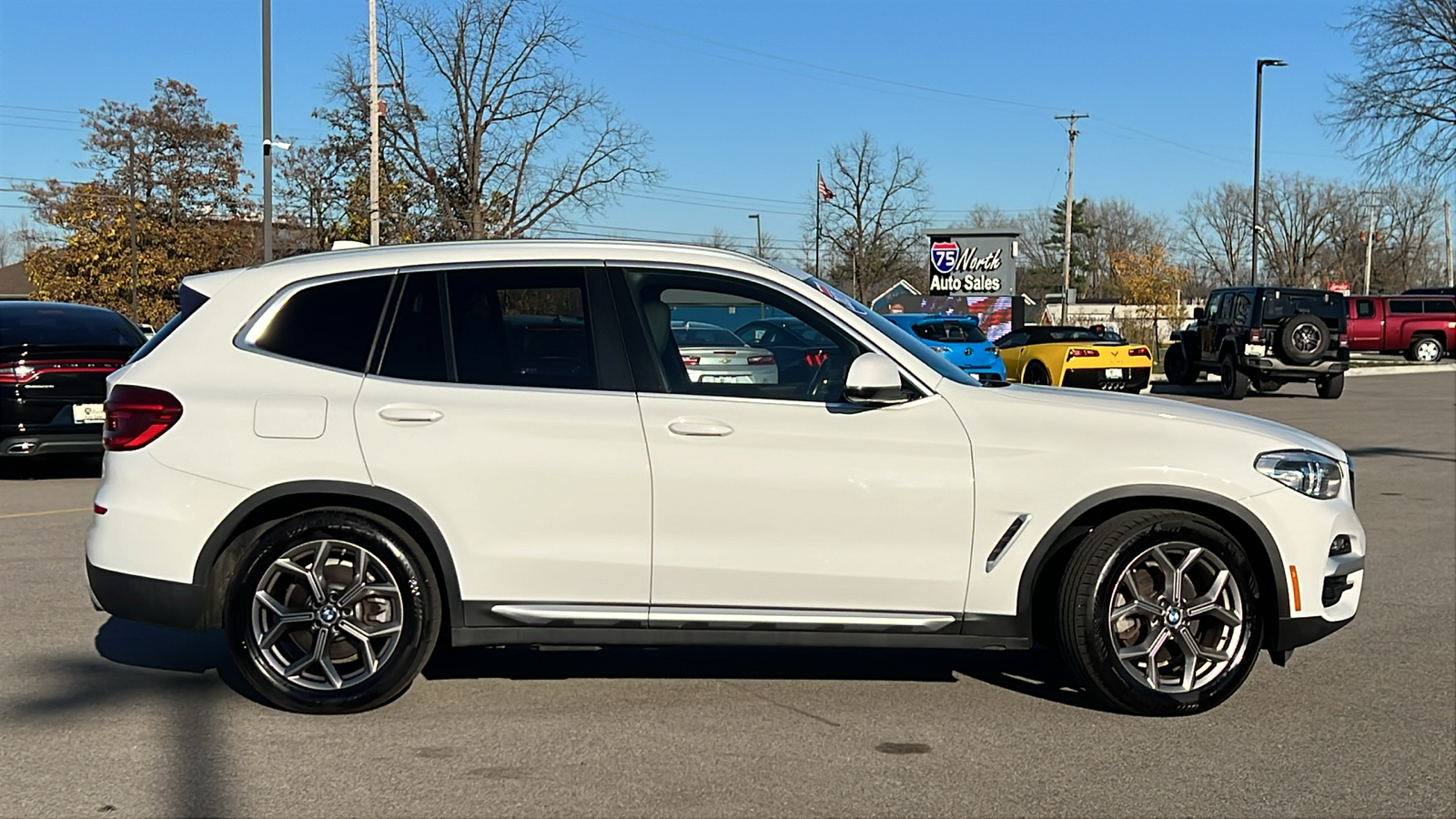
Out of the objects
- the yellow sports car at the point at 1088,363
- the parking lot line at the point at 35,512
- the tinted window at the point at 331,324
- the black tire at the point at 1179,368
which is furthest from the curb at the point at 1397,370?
the tinted window at the point at 331,324

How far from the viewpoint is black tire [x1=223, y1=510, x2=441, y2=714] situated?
5016 millimetres

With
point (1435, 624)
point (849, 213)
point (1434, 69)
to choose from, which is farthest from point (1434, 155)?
point (1435, 624)

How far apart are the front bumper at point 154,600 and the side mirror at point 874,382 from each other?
8.43ft

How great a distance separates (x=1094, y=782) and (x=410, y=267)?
3173mm

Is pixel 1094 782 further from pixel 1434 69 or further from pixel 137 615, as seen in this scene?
pixel 1434 69

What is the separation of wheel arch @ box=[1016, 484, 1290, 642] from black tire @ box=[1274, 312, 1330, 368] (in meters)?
21.2

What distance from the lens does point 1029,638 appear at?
510 cm

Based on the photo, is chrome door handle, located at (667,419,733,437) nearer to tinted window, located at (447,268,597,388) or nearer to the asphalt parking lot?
tinted window, located at (447,268,597,388)

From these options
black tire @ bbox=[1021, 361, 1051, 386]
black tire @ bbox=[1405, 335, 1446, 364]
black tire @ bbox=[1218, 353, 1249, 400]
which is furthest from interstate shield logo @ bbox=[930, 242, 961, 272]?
black tire @ bbox=[1021, 361, 1051, 386]

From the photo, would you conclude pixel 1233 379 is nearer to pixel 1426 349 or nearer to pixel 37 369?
pixel 37 369

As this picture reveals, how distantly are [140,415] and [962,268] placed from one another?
44053 mm

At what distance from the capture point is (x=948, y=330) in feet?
86.3

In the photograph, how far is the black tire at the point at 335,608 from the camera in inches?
197

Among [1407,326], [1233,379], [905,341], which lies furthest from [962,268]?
[905,341]
